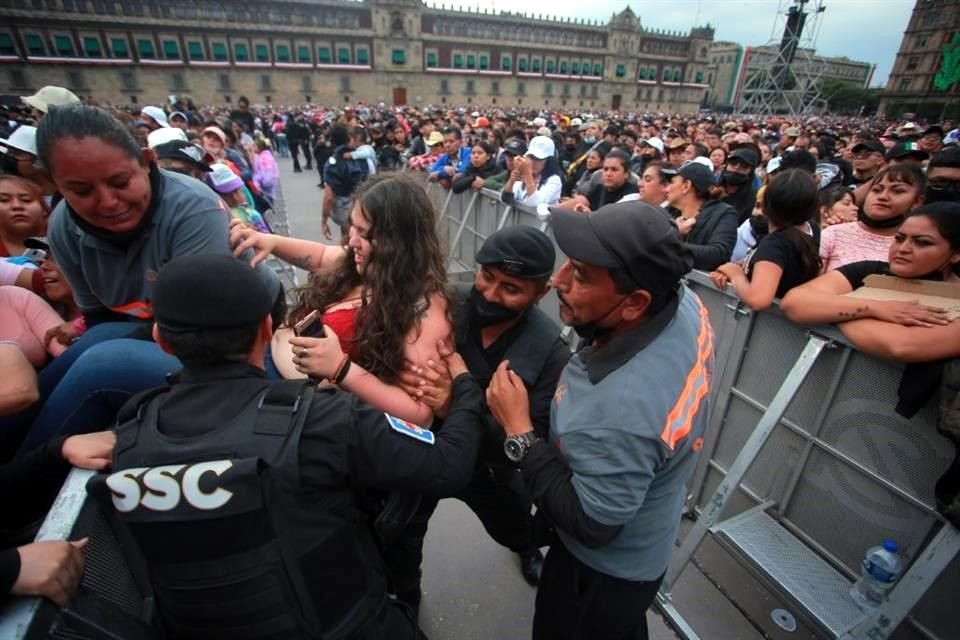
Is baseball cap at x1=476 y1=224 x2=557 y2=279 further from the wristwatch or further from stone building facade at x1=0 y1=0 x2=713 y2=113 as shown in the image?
stone building facade at x1=0 y1=0 x2=713 y2=113

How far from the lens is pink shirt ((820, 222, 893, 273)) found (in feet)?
8.26

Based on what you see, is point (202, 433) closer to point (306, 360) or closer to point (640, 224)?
point (306, 360)

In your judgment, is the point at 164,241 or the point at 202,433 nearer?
the point at 202,433

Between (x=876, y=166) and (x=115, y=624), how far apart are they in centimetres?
762

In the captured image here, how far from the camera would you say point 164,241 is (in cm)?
181

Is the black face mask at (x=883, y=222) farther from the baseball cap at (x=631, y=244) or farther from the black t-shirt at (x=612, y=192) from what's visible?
the black t-shirt at (x=612, y=192)

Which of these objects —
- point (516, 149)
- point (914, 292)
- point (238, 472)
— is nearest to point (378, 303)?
point (238, 472)

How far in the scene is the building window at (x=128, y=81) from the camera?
1721 inches

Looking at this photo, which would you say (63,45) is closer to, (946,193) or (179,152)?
(179,152)

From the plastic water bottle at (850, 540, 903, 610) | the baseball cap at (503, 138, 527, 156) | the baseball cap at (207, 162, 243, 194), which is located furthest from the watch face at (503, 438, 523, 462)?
the baseball cap at (503, 138, 527, 156)

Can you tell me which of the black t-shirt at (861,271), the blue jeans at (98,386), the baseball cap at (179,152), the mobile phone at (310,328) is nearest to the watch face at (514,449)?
the mobile phone at (310,328)

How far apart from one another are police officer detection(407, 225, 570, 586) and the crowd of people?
0.04ft

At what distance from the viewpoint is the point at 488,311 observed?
188 cm

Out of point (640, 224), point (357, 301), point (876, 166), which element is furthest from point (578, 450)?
point (876, 166)
